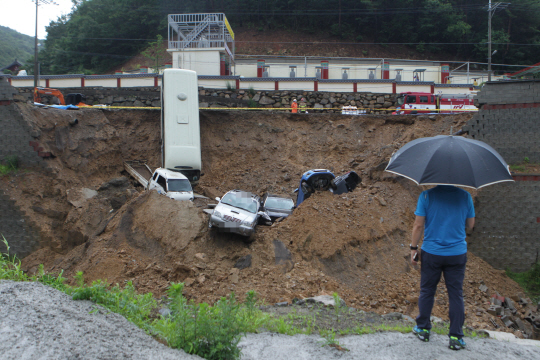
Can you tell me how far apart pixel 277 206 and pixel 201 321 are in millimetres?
11606

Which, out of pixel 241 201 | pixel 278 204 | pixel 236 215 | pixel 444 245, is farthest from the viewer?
pixel 278 204

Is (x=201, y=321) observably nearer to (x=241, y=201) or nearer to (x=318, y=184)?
(x=241, y=201)

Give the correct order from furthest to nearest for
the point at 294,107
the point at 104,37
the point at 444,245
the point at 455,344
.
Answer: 1. the point at 104,37
2. the point at 294,107
3. the point at 444,245
4. the point at 455,344

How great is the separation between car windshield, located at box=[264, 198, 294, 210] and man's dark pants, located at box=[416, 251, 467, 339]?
10695 millimetres

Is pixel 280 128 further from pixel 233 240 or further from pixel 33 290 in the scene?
pixel 33 290

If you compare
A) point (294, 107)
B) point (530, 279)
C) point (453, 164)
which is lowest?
point (530, 279)

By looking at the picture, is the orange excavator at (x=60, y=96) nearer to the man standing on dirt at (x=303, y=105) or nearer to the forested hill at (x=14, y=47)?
the man standing on dirt at (x=303, y=105)

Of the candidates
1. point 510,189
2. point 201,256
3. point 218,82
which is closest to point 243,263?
point 201,256

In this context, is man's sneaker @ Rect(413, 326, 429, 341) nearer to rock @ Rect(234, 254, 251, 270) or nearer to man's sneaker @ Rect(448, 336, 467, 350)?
man's sneaker @ Rect(448, 336, 467, 350)

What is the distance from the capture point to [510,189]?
1409cm

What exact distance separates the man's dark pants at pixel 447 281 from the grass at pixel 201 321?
23.0 inches

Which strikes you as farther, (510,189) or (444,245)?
(510,189)

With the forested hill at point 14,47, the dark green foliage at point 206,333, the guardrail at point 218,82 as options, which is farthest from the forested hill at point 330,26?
the dark green foliage at point 206,333

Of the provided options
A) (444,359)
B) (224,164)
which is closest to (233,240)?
(444,359)
